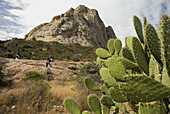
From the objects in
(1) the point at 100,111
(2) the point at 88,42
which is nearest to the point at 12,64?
(1) the point at 100,111

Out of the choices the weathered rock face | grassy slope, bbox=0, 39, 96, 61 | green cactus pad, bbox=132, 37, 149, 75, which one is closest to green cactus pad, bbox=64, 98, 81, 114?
green cactus pad, bbox=132, 37, 149, 75

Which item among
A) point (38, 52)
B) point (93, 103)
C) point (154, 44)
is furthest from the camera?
point (38, 52)

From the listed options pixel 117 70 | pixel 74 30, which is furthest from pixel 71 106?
pixel 74 30

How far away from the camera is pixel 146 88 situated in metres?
0.56

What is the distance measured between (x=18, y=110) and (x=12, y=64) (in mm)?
6870

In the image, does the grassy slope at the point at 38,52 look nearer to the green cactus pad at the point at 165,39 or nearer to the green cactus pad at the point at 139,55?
the green cactus pad at the point at 139,55

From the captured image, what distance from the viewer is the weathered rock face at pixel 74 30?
36156 millimetres

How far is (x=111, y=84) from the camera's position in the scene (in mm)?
1276

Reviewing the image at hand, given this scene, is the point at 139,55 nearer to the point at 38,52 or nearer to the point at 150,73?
the point at 150,73

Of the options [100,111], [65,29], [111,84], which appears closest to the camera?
[111,84]

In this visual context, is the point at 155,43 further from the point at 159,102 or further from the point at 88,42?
the point at 88,42

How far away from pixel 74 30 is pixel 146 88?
1541 inches

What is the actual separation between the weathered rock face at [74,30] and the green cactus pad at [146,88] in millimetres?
34000

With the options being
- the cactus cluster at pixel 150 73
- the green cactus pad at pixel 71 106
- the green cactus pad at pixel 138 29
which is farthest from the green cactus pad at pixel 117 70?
the green cactus pad at pixel 71 106
